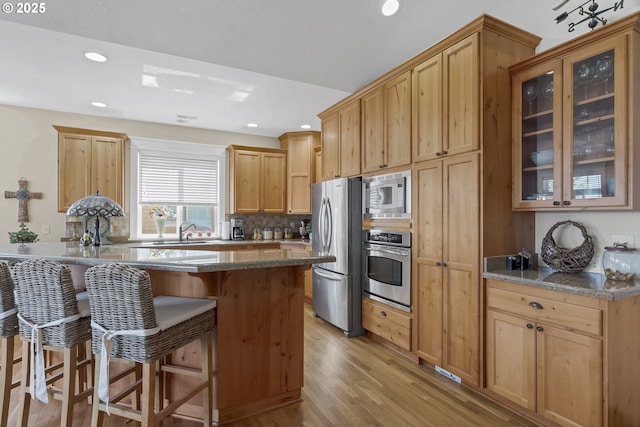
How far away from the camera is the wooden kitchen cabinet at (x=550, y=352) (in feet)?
5.69

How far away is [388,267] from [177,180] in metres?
3.81

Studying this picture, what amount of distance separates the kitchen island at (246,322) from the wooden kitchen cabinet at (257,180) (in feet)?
10.7

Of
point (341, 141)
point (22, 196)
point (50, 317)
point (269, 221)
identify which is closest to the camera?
point (50, 317)

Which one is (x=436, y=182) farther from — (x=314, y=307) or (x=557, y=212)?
(x=314, y=307)

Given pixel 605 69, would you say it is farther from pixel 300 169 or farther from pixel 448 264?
pixel 300 169

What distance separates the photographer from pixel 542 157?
2.30 meters

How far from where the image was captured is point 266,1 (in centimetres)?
237

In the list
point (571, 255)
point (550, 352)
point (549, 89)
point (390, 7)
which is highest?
point (390, 7)

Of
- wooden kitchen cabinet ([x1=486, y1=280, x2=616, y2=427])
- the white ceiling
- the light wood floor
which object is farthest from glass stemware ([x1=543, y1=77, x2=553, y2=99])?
the light wood floor

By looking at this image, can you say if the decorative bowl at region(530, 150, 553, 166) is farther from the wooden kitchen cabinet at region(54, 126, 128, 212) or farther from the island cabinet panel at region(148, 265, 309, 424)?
the wooden kitchen cabinet at region(54, 126, 128, 212)

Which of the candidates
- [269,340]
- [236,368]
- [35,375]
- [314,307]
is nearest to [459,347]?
[269,340]

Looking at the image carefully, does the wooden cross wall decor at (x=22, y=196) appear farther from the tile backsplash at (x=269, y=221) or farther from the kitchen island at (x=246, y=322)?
the kitchen island at (x=246, y=322)

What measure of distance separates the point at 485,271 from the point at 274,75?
2.62 m

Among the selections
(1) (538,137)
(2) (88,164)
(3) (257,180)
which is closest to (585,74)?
(1) (538,137)
